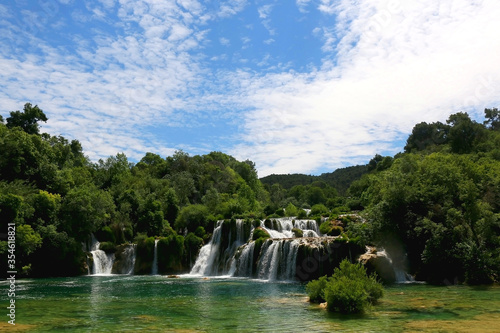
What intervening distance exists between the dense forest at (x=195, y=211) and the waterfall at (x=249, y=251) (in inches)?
92.9

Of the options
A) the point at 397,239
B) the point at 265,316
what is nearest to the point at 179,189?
the point at 397,239

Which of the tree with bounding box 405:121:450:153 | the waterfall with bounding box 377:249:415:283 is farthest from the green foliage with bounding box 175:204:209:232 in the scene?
the tree with bounding box 405:121:450:153

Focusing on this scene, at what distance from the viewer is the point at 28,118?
59.1 metres

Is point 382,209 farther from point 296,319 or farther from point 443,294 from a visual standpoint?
point 296,319

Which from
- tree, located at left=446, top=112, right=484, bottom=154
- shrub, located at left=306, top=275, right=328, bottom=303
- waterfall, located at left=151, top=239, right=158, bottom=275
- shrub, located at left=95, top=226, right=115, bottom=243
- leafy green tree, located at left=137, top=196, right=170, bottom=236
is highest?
tree, located at left=446, top=112, right=484, bottom=154

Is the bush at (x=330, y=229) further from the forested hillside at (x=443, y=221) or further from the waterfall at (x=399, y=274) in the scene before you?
the waterfall at (x=399, y=274)

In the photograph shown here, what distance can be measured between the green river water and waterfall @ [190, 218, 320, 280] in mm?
8875

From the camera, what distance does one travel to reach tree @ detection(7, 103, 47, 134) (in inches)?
2283

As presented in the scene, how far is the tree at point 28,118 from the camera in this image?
190ft

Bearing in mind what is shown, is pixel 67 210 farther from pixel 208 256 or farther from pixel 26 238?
pixel 208 256

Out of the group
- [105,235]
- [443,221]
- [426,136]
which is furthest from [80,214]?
[426,136]

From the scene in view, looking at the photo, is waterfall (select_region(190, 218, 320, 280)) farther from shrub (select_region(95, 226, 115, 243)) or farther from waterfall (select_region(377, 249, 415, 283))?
shrub (select_region(95, 226, 115, 243))

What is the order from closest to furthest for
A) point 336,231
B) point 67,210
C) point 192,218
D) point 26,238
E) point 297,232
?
point 26,238 → point 336,231 → point 67,210 → point 297,232 → point 192,218

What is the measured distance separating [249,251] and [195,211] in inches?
558
